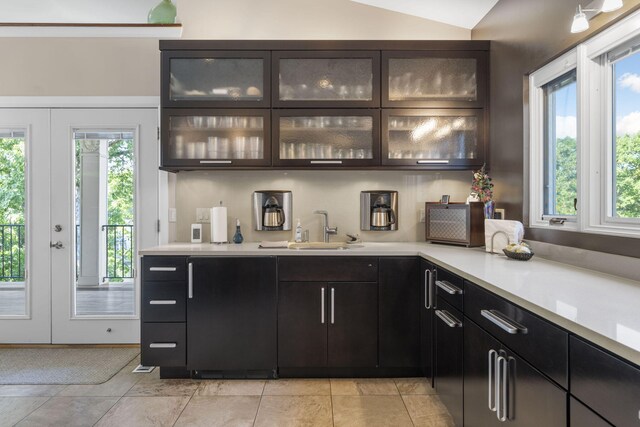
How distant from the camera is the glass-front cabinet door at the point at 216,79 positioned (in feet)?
9.44

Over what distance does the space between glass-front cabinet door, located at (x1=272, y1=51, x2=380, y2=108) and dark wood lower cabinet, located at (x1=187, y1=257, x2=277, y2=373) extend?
4.12 feet

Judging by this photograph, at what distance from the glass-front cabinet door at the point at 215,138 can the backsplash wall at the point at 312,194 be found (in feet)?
0.98

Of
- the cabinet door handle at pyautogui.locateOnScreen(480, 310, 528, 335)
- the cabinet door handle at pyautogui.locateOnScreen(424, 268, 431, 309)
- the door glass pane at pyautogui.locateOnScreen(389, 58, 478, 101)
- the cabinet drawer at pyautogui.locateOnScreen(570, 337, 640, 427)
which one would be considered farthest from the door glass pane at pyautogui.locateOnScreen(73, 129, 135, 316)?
the cabinet drawer at pyautogui.locateOnScreen(570, 337, 640, 427)

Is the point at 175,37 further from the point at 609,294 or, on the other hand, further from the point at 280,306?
the point at 609,294

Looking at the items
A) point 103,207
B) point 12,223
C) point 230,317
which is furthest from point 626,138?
point 12,223

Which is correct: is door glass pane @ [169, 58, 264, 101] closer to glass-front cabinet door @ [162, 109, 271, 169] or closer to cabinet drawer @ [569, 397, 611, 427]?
glass-front cabinet door @ [162, 109, 271, 169]

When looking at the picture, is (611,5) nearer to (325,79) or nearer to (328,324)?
(325,79)

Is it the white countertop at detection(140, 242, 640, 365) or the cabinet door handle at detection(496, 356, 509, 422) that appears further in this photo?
the cabinet door handle at detection(496, 356, 509, 422)

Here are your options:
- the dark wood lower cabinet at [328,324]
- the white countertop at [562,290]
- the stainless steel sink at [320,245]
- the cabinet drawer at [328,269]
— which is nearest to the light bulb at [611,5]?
the white countertop at [562,290]

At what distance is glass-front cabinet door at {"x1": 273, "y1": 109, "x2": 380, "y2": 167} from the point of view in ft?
9.48

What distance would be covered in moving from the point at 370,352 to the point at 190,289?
1263 mm

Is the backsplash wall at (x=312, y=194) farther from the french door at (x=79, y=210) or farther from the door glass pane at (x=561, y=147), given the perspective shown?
the door glass pane at (x=561, y=147)

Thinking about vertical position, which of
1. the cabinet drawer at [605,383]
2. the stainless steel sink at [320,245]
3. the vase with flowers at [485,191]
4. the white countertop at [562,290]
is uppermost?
the vase with flowers at [485,191]

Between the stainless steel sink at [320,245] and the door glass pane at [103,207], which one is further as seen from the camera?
the door glass pane at [103,207]
